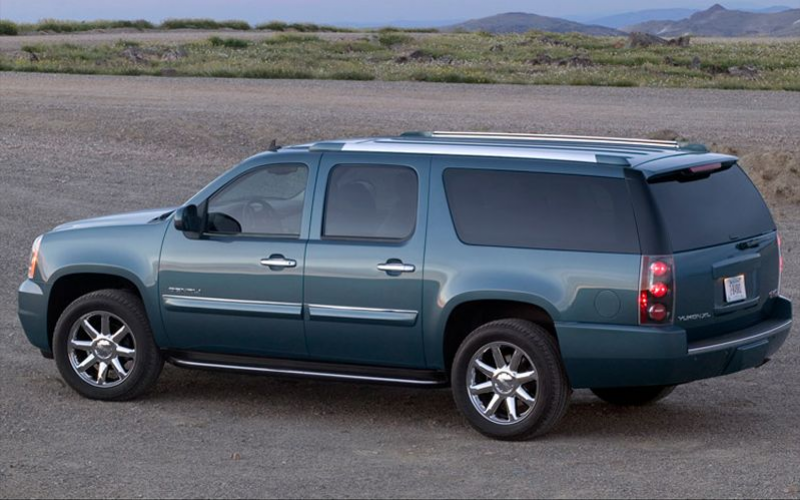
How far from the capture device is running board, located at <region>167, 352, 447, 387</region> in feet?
26.3

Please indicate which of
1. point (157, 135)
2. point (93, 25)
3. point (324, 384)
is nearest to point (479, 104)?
point (157, 135)

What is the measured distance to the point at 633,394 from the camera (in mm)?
8703

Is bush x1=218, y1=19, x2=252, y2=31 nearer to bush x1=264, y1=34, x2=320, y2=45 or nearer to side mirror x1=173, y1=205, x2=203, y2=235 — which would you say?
bush x1=264, y1=34, x2=320, y2=45

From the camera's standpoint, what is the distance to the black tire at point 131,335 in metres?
8.58

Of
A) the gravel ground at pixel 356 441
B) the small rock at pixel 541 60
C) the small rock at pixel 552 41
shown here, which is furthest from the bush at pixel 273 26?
the gravel ground at pixel 356 441

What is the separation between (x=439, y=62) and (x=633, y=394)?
34.9 meters

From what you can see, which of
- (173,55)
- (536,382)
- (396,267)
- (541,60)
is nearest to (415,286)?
(396,267)

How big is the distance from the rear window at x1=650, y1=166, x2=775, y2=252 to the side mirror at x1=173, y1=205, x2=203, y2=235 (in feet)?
9.16

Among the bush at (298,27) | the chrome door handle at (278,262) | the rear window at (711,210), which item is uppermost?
the rear window at (711,210)

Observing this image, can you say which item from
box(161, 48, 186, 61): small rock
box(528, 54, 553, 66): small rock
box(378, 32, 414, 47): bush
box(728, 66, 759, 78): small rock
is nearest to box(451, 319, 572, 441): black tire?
box(728, 66, 759, 78): small rock

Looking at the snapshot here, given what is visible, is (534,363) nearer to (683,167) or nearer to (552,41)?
(683,167)

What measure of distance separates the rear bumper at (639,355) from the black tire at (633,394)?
976 millimetres

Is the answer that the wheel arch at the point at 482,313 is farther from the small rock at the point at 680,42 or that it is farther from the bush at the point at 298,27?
the bush at the point at 298,27

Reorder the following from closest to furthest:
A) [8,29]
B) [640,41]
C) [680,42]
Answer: [640,41]
[680,42]
[8,29]
